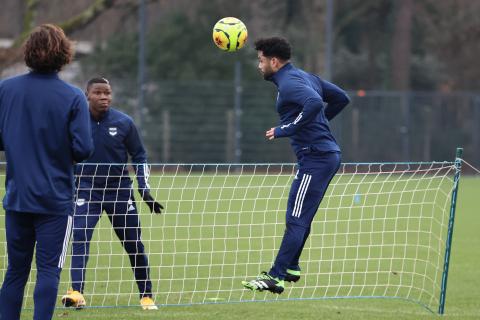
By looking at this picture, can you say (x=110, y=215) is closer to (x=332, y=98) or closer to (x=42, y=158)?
(x=332, y=98)

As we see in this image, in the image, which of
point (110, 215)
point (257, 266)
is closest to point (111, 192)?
point (110, 215)

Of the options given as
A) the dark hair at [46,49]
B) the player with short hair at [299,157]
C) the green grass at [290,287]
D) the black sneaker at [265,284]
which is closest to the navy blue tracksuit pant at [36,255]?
the dark hair at [46,49]

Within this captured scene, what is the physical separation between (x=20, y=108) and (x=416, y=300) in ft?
15.5

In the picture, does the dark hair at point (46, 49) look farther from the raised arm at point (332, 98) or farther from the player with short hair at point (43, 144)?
the raised arm at point (332, 98)

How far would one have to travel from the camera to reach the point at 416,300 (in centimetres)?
977

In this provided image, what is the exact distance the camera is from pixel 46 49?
630 centimetres

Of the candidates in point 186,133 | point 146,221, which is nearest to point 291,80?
point 146,221

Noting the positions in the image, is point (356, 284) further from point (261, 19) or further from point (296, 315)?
point (261, 19)

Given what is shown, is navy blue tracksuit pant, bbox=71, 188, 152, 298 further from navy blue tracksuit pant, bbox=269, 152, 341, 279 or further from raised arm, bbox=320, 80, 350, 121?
raised arm, bbox=320, 80, 350, 121

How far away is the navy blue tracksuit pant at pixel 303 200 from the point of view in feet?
28.3

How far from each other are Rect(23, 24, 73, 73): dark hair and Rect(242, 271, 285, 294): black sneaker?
9.13 ft

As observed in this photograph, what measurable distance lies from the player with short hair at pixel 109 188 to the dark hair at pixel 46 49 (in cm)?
273

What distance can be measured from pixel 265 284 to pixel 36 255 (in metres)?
2.46

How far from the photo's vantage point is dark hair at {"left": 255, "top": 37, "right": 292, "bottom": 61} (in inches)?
340
